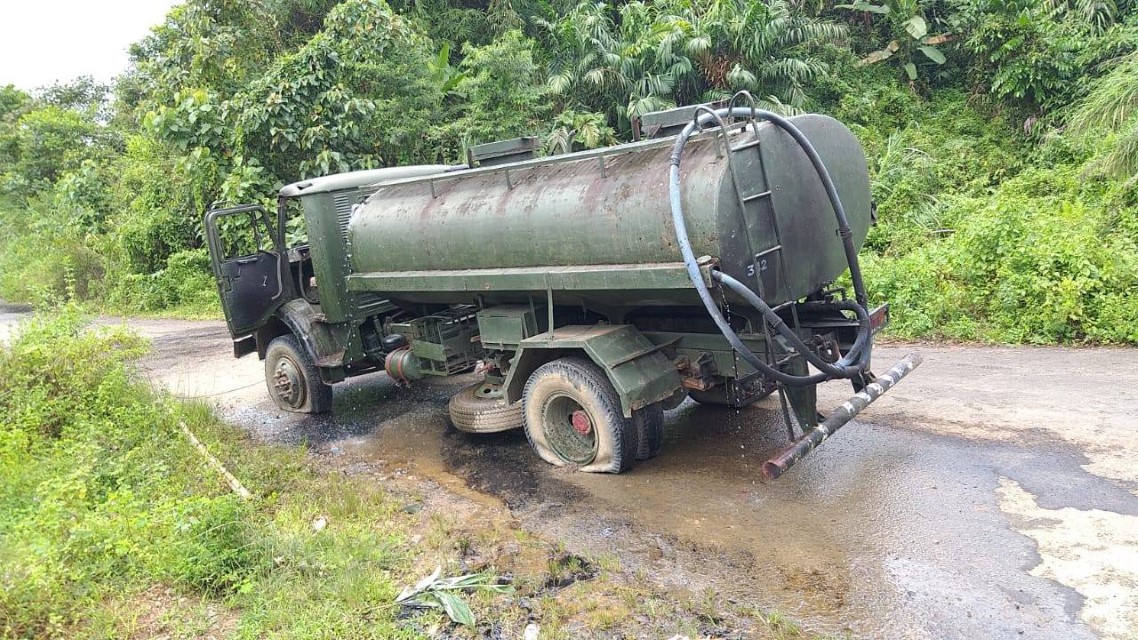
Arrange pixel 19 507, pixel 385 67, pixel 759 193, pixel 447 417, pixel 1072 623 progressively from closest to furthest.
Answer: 1. pixel 1072 623
2. pixel 759 193
3. pixel 19 507
4. pixel 447 417
5. pixel 385 67

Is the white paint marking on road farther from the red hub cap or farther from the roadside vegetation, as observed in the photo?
the red hub cap

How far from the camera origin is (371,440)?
7.04 m

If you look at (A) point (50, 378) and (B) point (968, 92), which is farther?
(B) point (968, 92)

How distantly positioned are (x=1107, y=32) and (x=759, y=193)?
478 inches

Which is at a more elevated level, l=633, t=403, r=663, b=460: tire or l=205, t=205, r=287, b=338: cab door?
l=205, t=205, r=287, b=338: cab door

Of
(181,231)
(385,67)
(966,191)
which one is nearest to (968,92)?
(966,191)

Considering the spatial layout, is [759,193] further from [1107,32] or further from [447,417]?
[1107,32]

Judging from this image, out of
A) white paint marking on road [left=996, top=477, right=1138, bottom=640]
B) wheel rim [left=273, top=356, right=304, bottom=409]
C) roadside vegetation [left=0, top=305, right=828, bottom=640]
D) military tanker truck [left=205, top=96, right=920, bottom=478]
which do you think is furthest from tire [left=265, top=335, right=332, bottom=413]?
white paint marking on road [left=996, top=477, right=1138, bottom=640]

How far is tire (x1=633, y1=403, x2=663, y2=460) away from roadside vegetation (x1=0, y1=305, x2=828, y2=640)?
1.13 meters

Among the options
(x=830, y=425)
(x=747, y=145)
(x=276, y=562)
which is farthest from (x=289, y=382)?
(x=830, y=425)

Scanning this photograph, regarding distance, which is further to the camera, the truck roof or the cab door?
the cab door

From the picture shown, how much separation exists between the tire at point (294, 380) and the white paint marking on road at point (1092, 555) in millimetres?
6107

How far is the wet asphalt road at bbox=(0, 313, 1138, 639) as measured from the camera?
3.55m

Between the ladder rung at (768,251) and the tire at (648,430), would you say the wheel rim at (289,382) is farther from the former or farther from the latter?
the ladder rung at (768,251)
